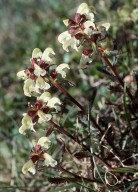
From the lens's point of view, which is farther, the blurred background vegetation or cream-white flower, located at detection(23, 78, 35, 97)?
the blurred background vegetation

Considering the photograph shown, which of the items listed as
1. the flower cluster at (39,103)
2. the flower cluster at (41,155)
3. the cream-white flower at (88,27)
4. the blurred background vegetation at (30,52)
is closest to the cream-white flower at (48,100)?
the flower cluster at (39,103)

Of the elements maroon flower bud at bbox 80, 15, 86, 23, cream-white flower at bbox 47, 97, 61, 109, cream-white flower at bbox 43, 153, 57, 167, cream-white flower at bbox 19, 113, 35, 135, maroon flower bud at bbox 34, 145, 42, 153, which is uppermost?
maroon flower bud at bbox 80, 15, 86, 23

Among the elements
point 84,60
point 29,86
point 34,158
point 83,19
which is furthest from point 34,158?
point 83,19

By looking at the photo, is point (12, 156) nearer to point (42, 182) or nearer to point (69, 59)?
point (42, 182)

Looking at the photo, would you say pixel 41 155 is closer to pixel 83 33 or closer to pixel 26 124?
pixel 26 124

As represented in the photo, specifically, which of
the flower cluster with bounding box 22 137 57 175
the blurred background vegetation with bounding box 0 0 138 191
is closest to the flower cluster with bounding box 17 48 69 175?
the flower cluster with bounding box 22 137 57 175

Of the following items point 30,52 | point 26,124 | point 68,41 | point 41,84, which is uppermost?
point 30,52

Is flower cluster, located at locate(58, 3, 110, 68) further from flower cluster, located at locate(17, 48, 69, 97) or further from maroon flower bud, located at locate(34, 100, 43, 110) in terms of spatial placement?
maroon flower bud, located at locate(34, 100, 43, 110)

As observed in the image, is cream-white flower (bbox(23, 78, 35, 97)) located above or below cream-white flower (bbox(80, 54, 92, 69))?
below
